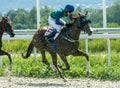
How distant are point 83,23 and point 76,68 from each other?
161 centimetres

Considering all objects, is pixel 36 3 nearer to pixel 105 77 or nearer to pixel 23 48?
pixel 23 48

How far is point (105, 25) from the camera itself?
12922 mm

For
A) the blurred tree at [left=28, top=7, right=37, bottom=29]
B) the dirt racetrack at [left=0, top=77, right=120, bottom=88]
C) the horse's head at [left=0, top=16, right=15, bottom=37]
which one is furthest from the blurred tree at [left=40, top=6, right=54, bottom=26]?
the dirt racetrack at [left=0, top=77, right=120, bottom=88]

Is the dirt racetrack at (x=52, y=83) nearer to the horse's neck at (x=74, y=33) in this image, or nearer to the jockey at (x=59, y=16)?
the horse's neck at (x=74, y=33)

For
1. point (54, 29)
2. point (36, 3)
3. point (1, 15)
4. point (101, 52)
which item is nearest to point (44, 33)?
point (54, 29)

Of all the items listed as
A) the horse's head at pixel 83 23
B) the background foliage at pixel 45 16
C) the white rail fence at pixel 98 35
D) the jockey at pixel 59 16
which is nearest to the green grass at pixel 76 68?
the white rail fence at pixel 98 35

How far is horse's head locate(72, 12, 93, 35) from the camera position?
35.3 ft

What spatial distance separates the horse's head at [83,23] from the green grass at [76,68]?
1.35 metres

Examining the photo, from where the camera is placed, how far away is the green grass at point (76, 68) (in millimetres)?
11516

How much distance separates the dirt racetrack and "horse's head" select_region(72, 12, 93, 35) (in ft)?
4.02

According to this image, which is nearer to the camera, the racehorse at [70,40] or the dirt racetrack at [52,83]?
the dirt racetrack at [52,83]

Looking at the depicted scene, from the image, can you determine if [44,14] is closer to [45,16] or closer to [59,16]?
[45,16]

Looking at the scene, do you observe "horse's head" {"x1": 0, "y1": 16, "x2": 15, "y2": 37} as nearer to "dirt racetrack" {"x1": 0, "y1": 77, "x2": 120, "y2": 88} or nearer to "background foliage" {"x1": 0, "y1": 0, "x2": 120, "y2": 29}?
"dirt racetrack" {"x1": 0, "y1": 77, "x2": 120, "y2": 88}

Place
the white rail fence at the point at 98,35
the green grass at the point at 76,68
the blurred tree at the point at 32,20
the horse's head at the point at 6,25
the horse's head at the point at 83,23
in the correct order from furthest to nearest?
1. the blurred tree at the point at 32,20
2. the white rail fence at the point at 98,35
3. the horse's head at the point at 6,25
4. the green grass at the point at 76,68
5. the horse's head at the point at 83,23
